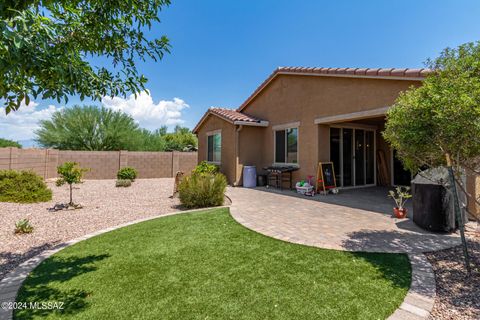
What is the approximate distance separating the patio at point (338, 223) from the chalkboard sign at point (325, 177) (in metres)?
0.90

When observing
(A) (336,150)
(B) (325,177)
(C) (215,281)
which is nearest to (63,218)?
(C) (215,281)

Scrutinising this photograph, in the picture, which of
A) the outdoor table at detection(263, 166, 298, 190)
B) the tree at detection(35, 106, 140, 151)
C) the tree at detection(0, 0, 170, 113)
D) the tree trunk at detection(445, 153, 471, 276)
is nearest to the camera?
the tree at detection(0, 0, 170, 113)

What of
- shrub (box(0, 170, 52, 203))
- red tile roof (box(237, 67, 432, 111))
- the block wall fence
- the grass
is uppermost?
red tile roof (box(237, 67, 432, 111))

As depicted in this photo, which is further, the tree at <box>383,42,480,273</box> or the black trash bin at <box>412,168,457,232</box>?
the black trash bin at <box>412,168,457,232</box>

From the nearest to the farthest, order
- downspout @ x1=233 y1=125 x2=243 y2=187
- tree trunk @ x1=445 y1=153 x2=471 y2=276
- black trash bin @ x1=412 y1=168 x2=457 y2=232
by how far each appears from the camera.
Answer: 1. tree trunk @ x1=445 y1=153 x2=471 y2=276
2. black trash bin @ x1=412 y1=168 x2=457 y2=232
3. downspout @ x1=233 y1=125 x2=243 y2=187

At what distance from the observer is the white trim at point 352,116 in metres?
7.82

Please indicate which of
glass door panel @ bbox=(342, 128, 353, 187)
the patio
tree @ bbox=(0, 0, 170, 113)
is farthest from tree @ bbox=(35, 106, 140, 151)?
tree @ bbox=(0, 0, 170, 113)

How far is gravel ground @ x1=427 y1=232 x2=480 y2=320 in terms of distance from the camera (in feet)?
8.73

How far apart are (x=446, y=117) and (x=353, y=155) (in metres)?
8.79

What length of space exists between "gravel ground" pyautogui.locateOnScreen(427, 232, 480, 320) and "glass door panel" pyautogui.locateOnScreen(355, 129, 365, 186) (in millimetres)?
7669

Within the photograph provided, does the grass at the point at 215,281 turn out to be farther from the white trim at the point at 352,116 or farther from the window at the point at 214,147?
the window at the point at 214,147

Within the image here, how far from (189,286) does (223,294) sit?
1.66 ft

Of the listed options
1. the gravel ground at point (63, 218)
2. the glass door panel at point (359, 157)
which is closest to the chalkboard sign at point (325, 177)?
the glass door panel at point (359, 157)

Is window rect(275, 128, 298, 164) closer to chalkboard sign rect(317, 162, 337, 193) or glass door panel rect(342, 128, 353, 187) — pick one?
chalkboard sign rect(317, 162, 337, 193)
